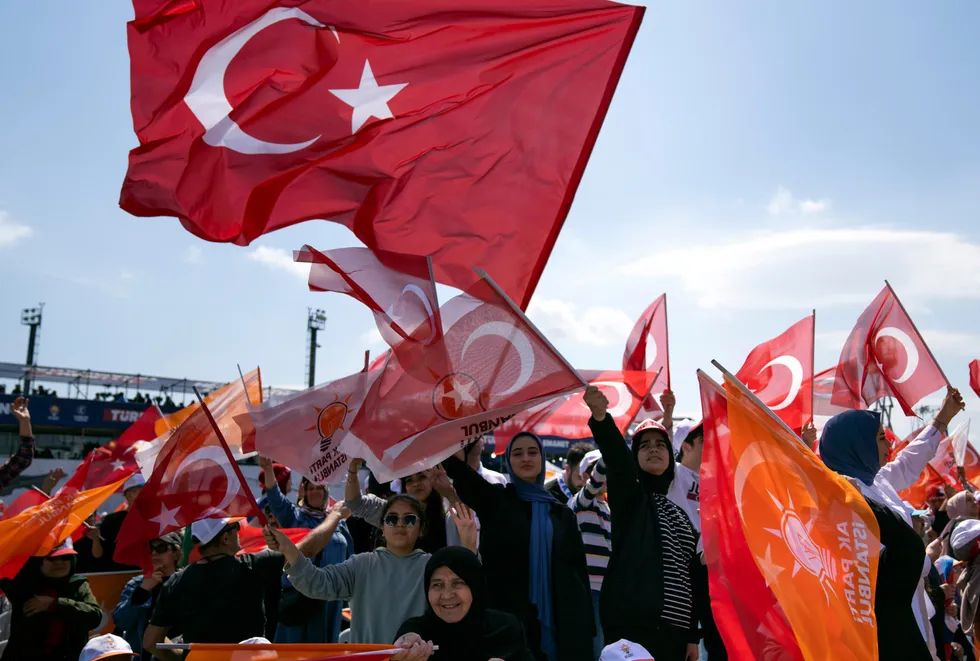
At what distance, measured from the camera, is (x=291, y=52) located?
15.2 feet

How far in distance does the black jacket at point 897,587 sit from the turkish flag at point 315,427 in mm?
2683

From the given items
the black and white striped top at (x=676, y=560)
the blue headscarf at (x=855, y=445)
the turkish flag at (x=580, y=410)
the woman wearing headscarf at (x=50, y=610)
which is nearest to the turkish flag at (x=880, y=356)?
the turkish flag at (x=580, y=410)

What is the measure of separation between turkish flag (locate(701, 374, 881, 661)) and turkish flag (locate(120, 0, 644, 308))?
1679 mm

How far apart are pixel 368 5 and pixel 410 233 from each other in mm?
1249

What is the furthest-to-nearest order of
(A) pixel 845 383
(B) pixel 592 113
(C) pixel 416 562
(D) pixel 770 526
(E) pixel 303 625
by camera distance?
(A) pixel 845 383 → (E) pixel 303 625 → (B) pixel 592 113 → (C) pixel 416 562 → (D) pixel 770 526

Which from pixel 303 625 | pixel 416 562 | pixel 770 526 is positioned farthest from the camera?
pixel 303 625

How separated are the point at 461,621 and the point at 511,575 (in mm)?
1029

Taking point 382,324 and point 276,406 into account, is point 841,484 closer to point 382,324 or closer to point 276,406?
point 382,324

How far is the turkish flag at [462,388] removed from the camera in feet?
13.5

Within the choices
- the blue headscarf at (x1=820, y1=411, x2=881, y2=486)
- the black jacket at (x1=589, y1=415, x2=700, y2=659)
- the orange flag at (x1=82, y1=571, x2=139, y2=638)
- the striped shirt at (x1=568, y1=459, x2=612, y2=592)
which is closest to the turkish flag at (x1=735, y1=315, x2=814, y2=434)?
the striped shirt at (x1=568, y1=459, x2=612, y2=592)

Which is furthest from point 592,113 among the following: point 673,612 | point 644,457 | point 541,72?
point 673,612

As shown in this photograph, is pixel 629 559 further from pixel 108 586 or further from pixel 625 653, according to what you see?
pixel 108 586

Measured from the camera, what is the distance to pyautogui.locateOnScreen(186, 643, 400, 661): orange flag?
323cm

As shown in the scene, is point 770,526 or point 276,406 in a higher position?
point 276,406
